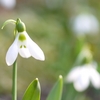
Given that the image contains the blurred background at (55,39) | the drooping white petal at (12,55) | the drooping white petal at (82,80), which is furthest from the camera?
the blurred background at (55,39)

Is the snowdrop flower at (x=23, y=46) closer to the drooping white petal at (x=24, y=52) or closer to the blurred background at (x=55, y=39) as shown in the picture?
the drooping white petal at (x=24, y=52)

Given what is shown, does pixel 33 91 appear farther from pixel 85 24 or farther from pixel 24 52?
pixel 85 24

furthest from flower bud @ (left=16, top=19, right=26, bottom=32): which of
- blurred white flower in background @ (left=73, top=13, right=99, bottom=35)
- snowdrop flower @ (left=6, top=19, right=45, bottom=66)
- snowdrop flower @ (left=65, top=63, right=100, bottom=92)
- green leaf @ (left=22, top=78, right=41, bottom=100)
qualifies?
blurred white flower in background @ (left=73, top=13, right=99, bottom=35)

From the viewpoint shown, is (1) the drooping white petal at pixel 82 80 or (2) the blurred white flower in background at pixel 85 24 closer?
(1) the drooping white petal at pixel 82 80

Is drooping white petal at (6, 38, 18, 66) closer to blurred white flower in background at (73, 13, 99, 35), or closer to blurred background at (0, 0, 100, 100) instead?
blurred background at (0, 0, 100, 100)

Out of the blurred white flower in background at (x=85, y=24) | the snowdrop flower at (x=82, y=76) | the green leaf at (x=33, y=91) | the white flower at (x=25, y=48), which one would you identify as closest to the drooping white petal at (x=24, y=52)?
the white flower at (x=25, y=48)

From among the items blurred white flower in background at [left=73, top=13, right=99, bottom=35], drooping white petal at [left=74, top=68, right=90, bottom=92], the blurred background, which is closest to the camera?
drooping white petal at [left=74, top=68, right=90, bottom=92]

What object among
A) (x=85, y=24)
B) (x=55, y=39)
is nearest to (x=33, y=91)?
(x=55, y=39)
